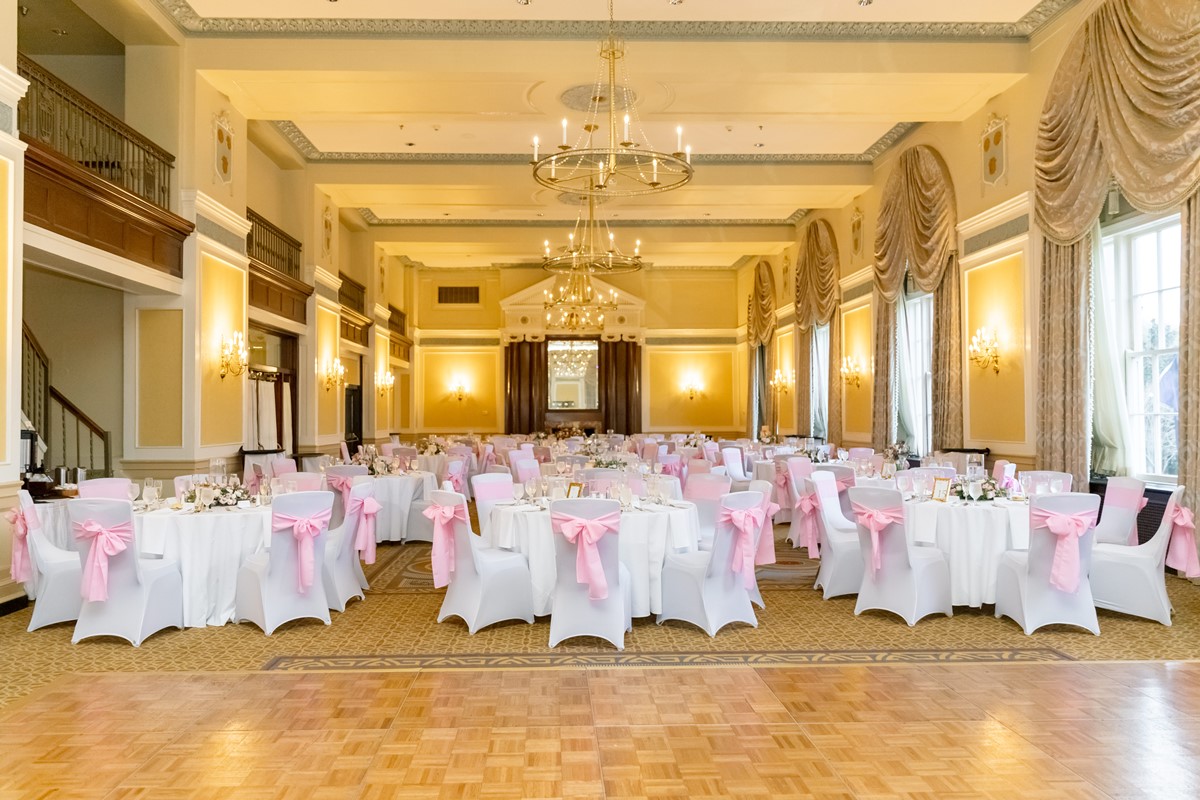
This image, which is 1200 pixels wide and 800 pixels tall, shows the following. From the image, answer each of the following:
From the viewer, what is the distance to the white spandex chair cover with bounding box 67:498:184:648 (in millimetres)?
5207

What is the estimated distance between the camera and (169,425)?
9344 mm

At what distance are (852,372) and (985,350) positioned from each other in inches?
172

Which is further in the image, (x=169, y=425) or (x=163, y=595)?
(x=169, y=425)

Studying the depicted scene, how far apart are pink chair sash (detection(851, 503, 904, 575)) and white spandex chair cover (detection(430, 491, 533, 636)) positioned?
2.26m

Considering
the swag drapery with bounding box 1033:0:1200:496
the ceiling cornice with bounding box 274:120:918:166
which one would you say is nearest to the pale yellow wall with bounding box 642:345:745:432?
the ceiling cornice with bounding box 274:120:918:166

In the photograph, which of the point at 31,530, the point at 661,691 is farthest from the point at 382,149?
the point at 661,691

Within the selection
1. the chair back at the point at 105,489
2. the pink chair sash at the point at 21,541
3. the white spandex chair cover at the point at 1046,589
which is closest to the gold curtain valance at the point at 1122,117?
the white spandex chair cover at the point at 1046,589

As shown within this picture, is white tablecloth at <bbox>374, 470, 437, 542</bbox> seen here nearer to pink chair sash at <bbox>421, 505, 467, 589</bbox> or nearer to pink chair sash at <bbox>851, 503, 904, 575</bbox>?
pink chair sash at <bbox>421, 505, 467, 589</bbox>

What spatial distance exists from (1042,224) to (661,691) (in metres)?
6.86

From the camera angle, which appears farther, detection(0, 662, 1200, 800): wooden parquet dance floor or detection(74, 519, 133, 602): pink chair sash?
detection(74, 519, 133, 602): pink chair sash

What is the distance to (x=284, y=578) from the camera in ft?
18.5

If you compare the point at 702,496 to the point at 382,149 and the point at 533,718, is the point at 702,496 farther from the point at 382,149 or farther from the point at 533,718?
the point at 382,149

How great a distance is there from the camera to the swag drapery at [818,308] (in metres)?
15.1

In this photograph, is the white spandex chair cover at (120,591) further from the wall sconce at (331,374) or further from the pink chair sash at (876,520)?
the wall sconce at (331,374)
